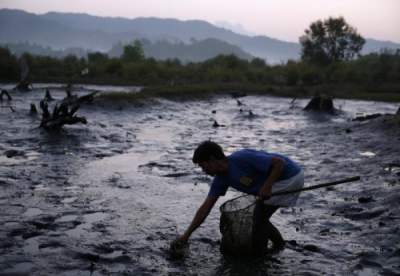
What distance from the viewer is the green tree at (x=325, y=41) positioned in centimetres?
5262

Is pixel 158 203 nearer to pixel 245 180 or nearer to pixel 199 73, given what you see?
pixel 245 180

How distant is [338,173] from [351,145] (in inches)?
133

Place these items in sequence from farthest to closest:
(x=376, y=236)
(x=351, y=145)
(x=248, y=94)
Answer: (x=248, y=94)
(x=351, y=145)
(x=376, y=236)

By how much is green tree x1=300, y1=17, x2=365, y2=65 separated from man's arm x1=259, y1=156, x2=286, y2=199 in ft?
164

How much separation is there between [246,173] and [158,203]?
289 centimetres

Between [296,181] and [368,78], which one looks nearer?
[296,181]

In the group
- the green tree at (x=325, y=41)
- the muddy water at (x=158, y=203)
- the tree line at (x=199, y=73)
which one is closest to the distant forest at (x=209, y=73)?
the tree line at (x=199, y=73)

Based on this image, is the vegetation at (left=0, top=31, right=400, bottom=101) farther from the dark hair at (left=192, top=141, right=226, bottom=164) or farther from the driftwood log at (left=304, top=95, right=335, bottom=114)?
the dark hair at (left=192, top=141, right=226, bottom=164)

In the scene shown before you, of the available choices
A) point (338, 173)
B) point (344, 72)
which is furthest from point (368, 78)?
point (338, 173)

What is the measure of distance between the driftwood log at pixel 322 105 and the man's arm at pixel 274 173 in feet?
57.6

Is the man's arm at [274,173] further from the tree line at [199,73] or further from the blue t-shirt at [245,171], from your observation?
the tree line at [199,73]

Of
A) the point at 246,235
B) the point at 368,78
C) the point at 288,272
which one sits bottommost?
the point at 288,272

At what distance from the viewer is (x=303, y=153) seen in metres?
11.4

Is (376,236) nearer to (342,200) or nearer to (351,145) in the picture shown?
(342,200)
